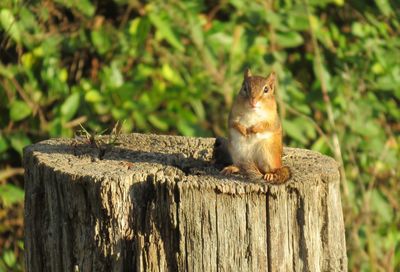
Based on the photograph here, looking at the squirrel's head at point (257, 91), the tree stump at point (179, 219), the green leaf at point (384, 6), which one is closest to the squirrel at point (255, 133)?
the squirrel's head at point (257, 91)

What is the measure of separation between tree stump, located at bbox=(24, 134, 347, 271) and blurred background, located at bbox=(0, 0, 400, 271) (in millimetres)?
2276

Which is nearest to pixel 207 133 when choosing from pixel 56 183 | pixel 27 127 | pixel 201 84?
pixel 201 84

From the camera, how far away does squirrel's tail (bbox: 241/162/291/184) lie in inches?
132

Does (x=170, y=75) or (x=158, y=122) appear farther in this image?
(x=170, y=75)

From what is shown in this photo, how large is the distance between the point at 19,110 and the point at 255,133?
2.63 m

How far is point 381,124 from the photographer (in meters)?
6.90

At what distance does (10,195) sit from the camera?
5984mm

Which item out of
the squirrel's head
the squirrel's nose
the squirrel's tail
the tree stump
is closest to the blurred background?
the squirrel's head

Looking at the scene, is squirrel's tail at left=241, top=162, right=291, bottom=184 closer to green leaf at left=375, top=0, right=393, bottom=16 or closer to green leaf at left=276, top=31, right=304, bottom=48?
green leaf at left=276, top=31, right=304, bottom=48

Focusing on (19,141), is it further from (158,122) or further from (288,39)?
(288,39)

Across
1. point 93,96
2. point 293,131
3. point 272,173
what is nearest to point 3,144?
point 93,96

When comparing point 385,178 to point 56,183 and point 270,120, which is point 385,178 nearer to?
point 270,120

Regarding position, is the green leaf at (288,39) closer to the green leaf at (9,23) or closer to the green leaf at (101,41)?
the green leaf at (101,41)

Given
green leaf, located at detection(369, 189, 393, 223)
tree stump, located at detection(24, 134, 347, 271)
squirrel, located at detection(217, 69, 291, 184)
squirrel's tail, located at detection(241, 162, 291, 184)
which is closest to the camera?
tree stump, located at detection(24, 134, 347, 271)
